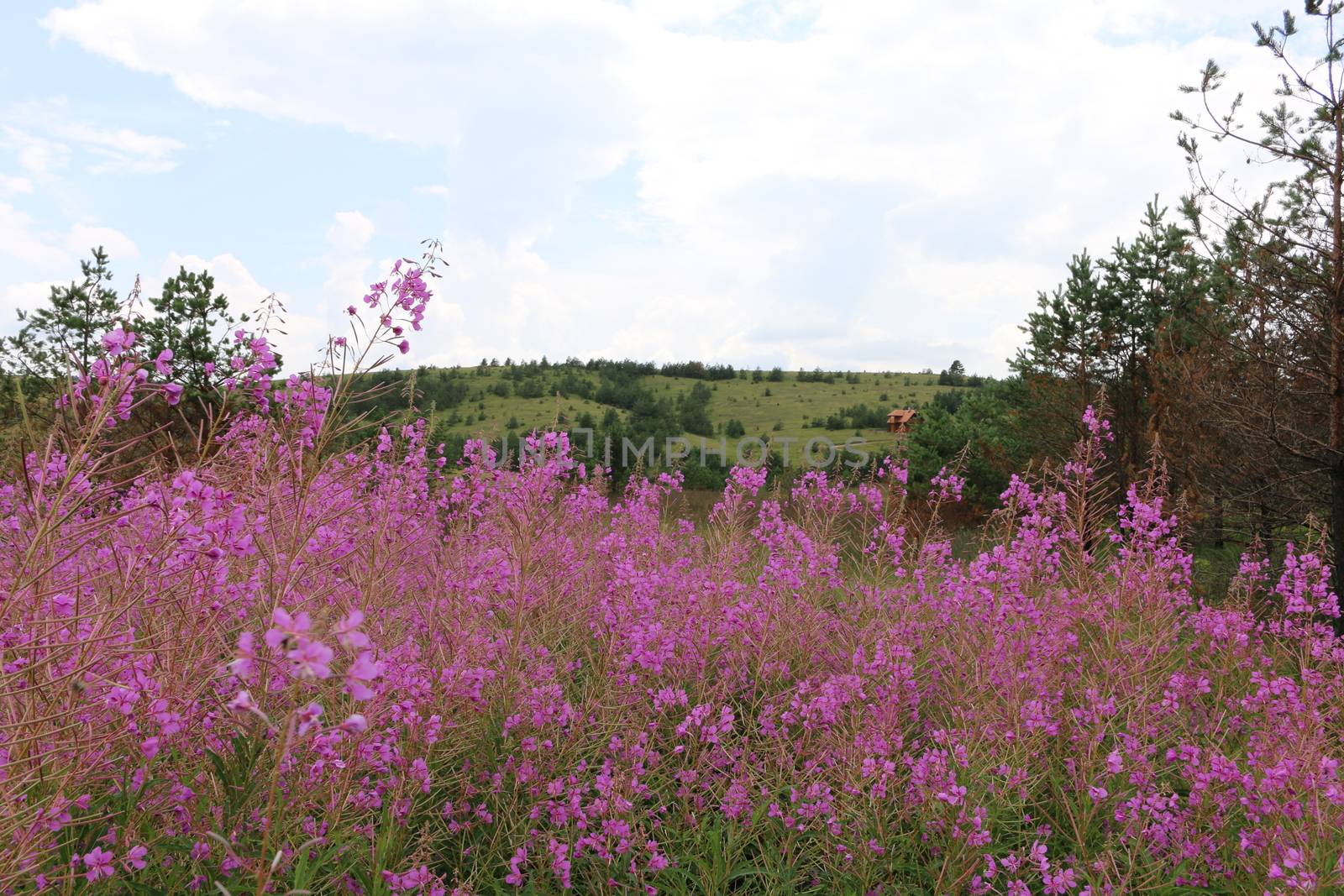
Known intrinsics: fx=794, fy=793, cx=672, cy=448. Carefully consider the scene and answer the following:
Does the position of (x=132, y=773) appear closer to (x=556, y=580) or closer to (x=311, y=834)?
(x=311, y=834)

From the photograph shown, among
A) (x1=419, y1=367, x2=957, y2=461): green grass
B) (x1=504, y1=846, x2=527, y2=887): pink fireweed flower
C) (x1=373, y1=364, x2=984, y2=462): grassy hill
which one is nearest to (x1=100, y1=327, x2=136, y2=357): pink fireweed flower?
(x1=504, y1=846, x2=527, y2=887): pink fireweed flower

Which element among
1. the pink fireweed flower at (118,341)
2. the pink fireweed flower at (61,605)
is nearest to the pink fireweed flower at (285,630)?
the pink fireweed flower at (118,341)

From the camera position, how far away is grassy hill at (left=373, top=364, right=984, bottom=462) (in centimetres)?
5562

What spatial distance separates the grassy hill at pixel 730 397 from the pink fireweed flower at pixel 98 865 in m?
44.5

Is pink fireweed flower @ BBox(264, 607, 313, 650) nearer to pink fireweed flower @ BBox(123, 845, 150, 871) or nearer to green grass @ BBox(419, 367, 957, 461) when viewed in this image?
pink fireweed flower @ BBox(123, 845, 150, 871)

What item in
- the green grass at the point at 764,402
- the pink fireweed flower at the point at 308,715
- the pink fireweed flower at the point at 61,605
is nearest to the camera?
the pink fireweed flower at the point at 308,715

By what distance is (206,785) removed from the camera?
2691 millimetres

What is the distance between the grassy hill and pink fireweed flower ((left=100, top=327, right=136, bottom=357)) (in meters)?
44.5

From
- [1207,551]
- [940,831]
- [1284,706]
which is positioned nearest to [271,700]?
[940,831]

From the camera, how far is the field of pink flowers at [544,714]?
7.57 ft

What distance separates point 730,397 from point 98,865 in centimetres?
7039

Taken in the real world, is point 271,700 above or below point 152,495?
below

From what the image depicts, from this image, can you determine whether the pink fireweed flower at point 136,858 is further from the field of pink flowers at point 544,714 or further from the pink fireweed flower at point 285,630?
the pink fireweed flower at point 285,630

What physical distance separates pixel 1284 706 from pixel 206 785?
5.14m
